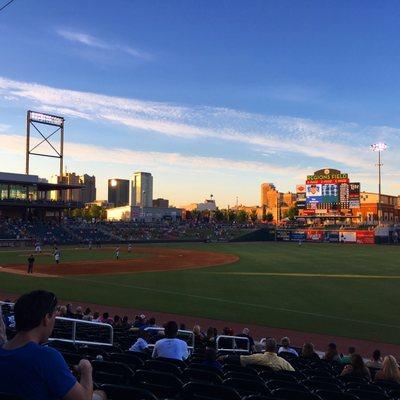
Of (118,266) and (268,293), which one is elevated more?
(268,293)

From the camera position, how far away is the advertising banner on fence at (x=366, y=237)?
7481 cm

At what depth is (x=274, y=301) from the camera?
23781 millimetres

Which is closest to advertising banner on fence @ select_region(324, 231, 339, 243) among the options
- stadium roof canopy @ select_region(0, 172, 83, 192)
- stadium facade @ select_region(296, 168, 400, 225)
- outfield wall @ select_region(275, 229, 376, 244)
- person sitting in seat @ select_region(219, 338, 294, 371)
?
outfield wall @ select_region(275, 229, 376, 244)

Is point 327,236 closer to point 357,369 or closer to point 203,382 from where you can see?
point 357,369

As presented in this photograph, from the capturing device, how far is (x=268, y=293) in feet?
85.6

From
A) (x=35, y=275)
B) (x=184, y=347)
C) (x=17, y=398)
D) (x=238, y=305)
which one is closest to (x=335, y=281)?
(x=238, y=305)

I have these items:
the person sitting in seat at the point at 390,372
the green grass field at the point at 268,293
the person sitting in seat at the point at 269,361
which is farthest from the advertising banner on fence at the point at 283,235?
the person sitting in seat at the point at 269,361

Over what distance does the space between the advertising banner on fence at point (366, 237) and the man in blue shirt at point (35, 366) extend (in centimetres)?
7742

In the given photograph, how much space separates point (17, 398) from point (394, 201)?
18108 cm

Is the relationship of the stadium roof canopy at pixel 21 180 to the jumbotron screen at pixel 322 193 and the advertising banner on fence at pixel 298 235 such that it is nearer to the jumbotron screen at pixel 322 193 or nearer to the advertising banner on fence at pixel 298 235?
the advertising banner on fence at pixel 298 235

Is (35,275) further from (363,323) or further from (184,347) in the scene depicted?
(184,347)

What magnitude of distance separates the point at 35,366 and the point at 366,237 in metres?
77.8

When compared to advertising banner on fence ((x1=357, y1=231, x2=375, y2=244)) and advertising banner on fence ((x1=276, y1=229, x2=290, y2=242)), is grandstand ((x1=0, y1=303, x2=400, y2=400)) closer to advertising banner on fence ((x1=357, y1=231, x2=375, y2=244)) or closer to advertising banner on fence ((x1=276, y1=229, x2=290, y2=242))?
advertising banner on fence ((x1=357, y1=231, x2=375, y2=244))

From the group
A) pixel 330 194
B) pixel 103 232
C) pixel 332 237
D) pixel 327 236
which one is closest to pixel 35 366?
pixel 103 232
